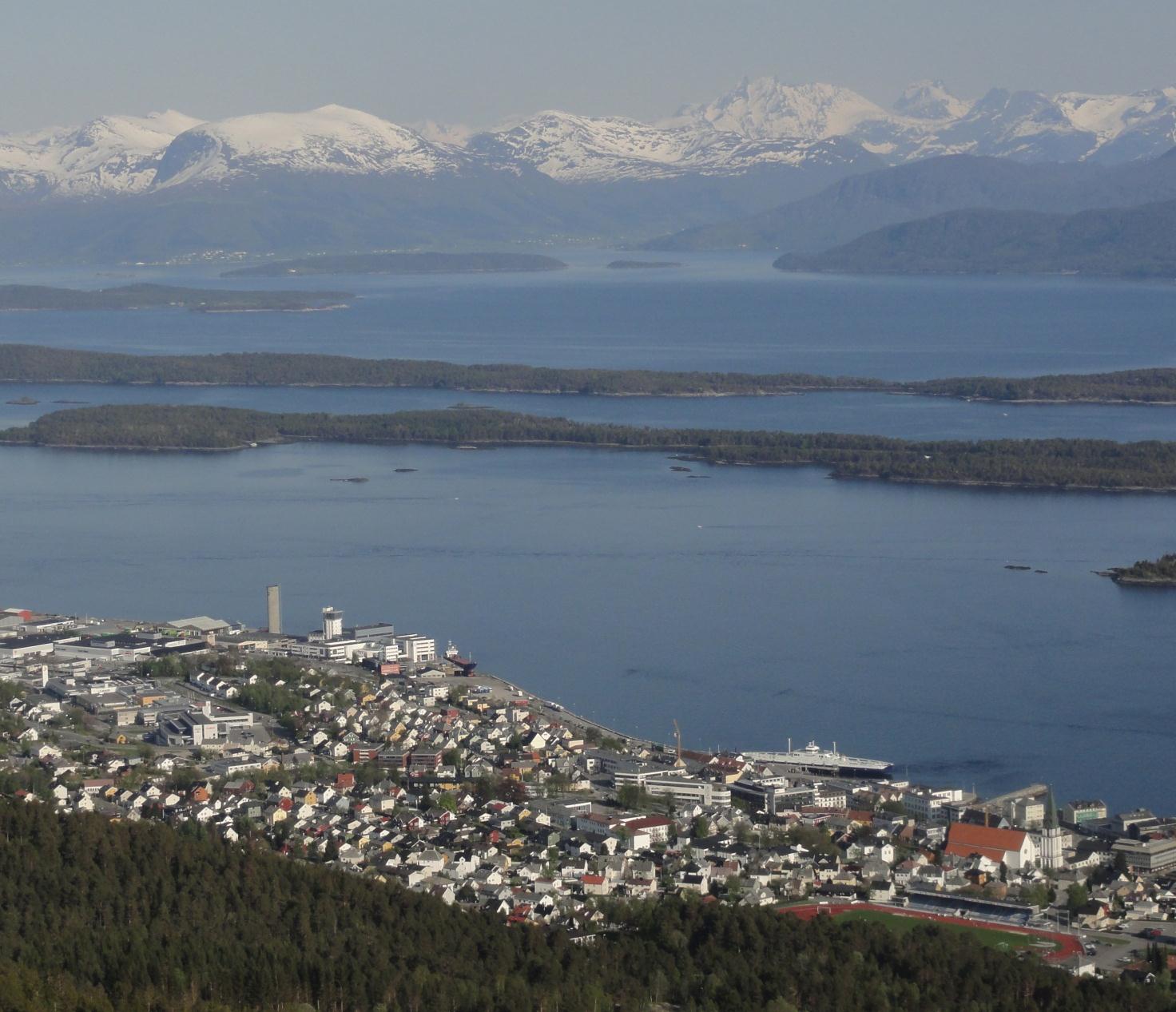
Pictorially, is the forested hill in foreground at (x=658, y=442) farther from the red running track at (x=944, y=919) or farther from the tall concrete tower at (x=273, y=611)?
the red running track at (x=944, y=919)

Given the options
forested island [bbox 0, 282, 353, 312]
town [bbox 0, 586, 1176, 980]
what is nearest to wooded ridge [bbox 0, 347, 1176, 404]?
forested island [bbox 0, 282, 353, 312]

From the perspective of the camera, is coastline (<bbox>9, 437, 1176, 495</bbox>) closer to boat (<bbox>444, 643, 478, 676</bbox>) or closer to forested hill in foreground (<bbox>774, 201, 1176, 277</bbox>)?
boat (<bbox>444, 643, 478, 676</bbox>)

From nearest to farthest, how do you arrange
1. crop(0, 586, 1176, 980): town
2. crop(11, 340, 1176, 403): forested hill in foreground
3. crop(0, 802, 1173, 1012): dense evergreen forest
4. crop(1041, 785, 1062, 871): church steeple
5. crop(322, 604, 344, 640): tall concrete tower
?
crop(0, 802, 1173, 1012): dense evergreen forest, crop(0, 586, 1176, 980): town, crop(1041, 785, 1062, 871): church steeple, crop(322, 604, 344, 640): tall concrete tower, crop(11, 340, 1176, 403): forested hill in foreground

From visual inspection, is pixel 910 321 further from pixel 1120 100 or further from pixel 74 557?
pixel 1120 100

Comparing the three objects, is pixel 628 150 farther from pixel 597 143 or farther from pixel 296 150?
pixel 296 150

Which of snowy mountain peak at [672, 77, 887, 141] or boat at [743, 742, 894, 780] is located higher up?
snowy mountain peak at [672, 77, 887, 141]

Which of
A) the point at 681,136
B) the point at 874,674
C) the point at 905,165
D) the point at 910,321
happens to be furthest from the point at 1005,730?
the point at 681,136

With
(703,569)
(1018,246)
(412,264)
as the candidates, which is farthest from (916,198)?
(703,569)
